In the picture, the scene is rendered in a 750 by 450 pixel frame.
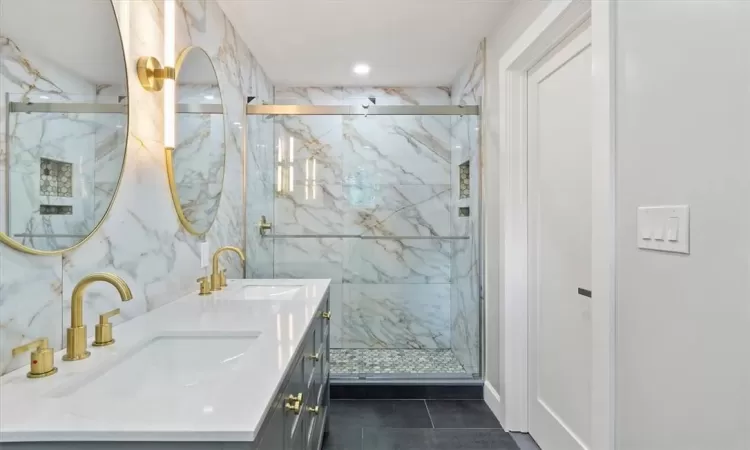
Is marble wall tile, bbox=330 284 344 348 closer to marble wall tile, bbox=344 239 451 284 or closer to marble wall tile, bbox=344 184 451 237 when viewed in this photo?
marble wall tile, bbox=344 239 451 284

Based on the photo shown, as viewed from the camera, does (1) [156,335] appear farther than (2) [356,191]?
No

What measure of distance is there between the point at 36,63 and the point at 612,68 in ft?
5.15

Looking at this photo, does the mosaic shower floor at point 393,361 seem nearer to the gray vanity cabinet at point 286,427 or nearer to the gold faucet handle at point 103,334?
the gray vanity cabinet at point 286,427

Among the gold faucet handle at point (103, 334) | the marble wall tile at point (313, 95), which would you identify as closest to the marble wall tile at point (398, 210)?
the marble wall tile at point (313, 95)

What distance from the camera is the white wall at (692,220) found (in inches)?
32.4

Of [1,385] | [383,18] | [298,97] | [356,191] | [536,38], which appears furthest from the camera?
[298,97]

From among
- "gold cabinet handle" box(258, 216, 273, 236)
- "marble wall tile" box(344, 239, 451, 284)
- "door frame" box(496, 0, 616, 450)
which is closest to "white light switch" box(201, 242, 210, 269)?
"gold cabinet handle" box(258, 216, 273, 236)

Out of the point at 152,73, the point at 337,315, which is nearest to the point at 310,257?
the point at 337,315

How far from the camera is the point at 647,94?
42.3 inches

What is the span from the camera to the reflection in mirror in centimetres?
88

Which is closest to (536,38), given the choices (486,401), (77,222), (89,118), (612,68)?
(612,68)

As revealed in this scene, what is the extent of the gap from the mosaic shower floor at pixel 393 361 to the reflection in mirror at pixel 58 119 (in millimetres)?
2050

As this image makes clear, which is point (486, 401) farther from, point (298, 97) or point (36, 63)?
point (298, 97)

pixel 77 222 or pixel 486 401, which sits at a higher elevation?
pixel 77 222
